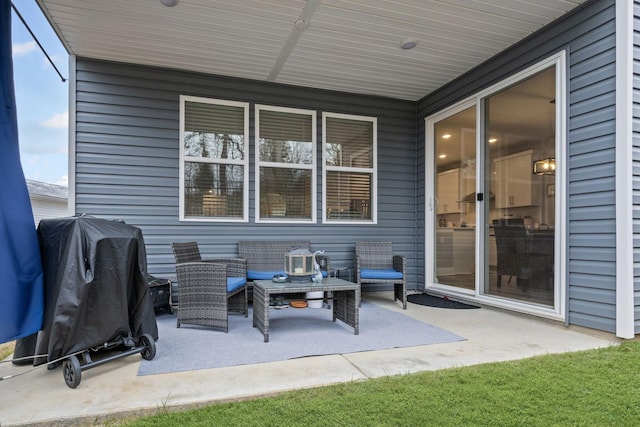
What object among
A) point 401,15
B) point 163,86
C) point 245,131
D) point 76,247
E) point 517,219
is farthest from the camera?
point 245,131

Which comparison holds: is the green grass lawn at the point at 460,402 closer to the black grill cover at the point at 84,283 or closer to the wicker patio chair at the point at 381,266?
the black grill cover at the point at 84,283

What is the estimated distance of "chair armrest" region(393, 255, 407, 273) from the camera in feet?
14.9

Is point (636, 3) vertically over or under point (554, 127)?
over

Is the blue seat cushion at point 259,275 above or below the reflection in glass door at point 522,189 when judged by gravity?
below

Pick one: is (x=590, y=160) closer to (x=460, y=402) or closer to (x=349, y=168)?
(x=460, y=402)

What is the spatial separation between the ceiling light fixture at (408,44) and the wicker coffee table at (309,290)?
2.69 meters

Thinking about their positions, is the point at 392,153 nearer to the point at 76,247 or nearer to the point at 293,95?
the point at 293,95

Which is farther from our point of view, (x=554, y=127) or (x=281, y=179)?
(x=281, y=179)

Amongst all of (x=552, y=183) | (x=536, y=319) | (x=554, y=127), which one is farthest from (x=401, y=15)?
(x=536, y=319)

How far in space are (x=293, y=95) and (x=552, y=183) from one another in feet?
11.3

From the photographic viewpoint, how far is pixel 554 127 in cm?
366

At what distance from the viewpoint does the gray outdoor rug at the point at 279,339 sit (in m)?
2.65

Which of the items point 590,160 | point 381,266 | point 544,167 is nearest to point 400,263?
point 381,266

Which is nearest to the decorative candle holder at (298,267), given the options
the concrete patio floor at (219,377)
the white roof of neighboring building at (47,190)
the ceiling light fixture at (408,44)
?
the concrete patio floor at (219,377)
